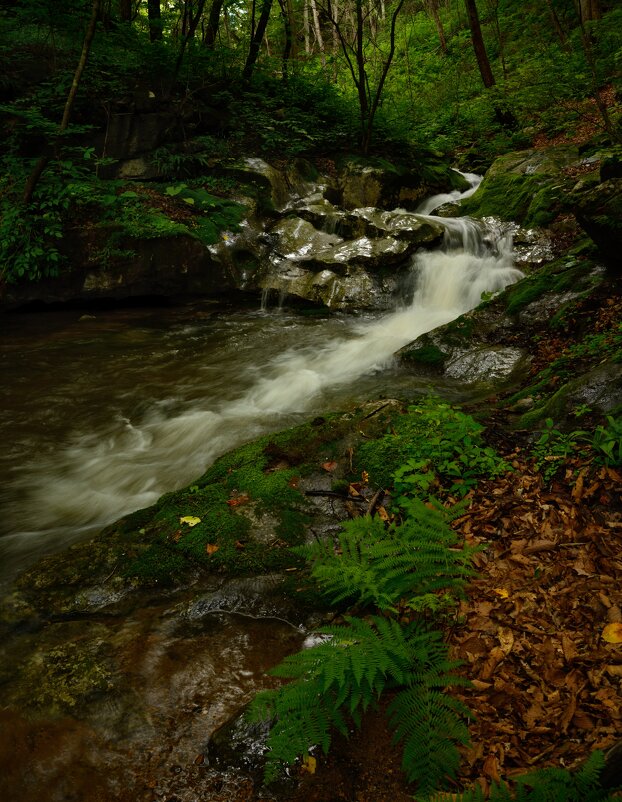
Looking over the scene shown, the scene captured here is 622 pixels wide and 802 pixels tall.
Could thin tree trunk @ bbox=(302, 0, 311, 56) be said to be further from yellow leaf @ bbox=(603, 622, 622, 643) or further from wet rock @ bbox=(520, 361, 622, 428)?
yellow leaf @ bbox=(603, 622, 622, 643)

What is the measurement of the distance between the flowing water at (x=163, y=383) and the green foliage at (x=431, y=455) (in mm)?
2390

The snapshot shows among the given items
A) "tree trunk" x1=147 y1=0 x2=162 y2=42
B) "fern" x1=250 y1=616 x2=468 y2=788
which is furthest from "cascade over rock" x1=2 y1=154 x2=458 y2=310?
"fern" x1=250 y1=616 x2=468 y2=788

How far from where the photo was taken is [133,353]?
Answer: 29.8 feet

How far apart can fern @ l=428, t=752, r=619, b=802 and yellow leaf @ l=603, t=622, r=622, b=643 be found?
0.84m

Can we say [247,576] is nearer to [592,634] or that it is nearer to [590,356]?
[592,634]

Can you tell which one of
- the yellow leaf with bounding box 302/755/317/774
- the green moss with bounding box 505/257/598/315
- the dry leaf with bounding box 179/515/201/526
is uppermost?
the green moss with bounding box 505/257/598/315

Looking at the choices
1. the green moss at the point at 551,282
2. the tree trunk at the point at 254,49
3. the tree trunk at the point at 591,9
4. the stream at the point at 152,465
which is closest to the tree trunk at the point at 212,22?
the tree trunk at the point at 254,49

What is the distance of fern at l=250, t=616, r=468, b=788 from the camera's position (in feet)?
6.35

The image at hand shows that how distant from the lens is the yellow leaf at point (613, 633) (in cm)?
226

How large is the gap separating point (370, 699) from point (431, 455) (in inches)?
84.8

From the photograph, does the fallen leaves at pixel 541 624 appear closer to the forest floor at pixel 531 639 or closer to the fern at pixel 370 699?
the forest floor at pixel 531 639

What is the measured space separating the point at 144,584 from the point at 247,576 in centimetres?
75

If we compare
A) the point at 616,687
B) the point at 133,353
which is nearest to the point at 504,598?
the point at 616,687

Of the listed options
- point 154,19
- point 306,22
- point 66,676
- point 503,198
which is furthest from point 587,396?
point 306,22
